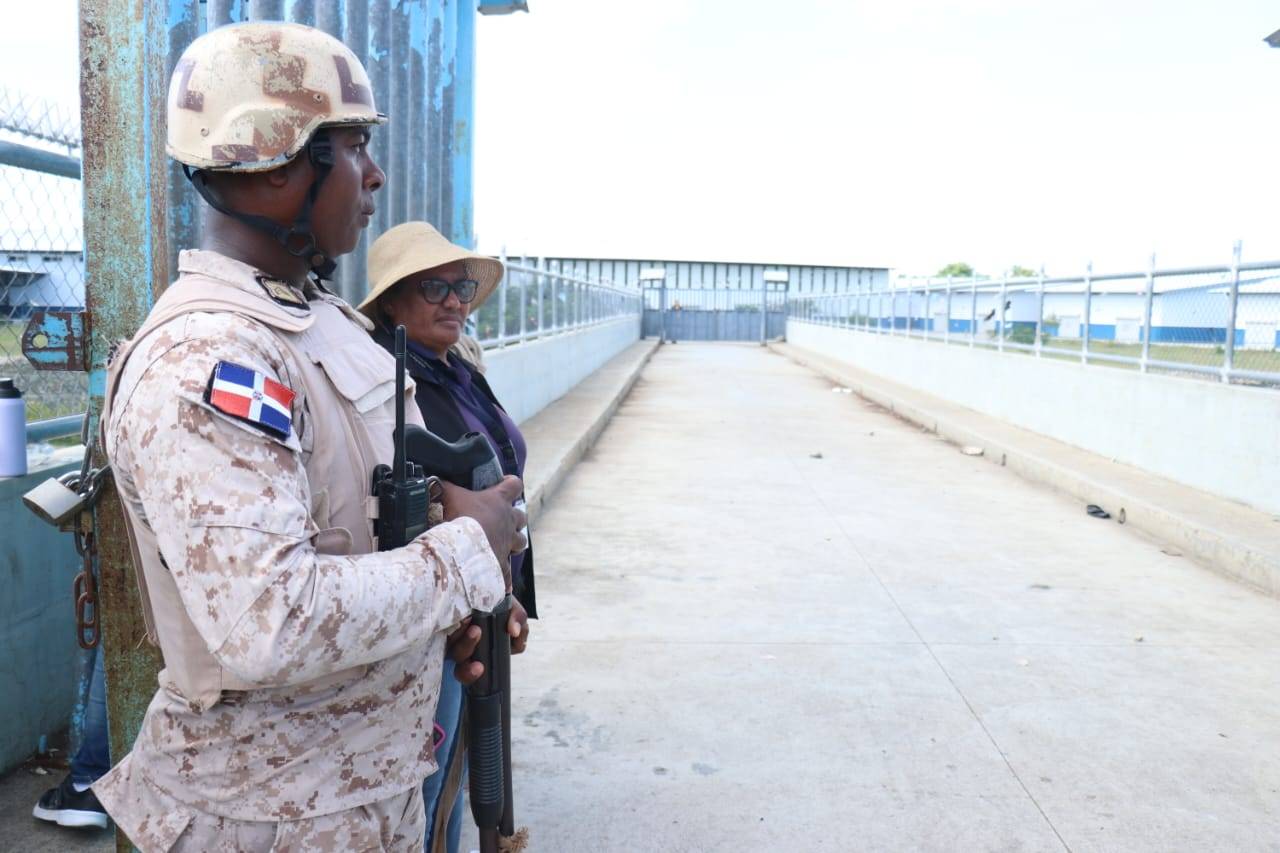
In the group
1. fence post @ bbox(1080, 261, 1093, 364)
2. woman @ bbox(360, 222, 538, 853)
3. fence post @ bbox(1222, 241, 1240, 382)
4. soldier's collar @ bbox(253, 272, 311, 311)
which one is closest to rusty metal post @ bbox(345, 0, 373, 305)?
woman @ bbox(360, 222, 538, 853)

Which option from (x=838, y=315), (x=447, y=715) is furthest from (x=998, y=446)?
(x=838, y=315)

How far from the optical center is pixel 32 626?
3.08 meters

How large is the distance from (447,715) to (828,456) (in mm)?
9101

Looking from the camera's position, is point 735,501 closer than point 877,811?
No

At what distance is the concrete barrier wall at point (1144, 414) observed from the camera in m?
7.52

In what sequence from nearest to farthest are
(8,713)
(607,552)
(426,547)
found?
1. (426,547)
2. (8,713)
3. (607,552)

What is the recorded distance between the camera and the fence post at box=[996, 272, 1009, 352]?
43.6ft

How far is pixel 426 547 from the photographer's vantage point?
4.54 ft

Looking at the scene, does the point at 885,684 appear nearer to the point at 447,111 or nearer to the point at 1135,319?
the point at 447,111

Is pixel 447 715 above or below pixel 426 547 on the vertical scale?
below

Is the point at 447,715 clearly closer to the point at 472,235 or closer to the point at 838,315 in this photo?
the point at 472,235

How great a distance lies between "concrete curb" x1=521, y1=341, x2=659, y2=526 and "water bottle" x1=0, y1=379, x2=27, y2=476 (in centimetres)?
412

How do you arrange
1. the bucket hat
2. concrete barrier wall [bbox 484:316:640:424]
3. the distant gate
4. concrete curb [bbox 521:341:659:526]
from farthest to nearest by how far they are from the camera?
the distant gate → concrete barrier wall [bbox 484:316:640:424] → concrete curb [bbox 521:341:659:526] → the bucket hat

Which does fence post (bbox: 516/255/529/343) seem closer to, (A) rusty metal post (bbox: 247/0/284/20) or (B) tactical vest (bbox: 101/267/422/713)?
(A) rusty metal post (bbox: 247/0/284/20)
